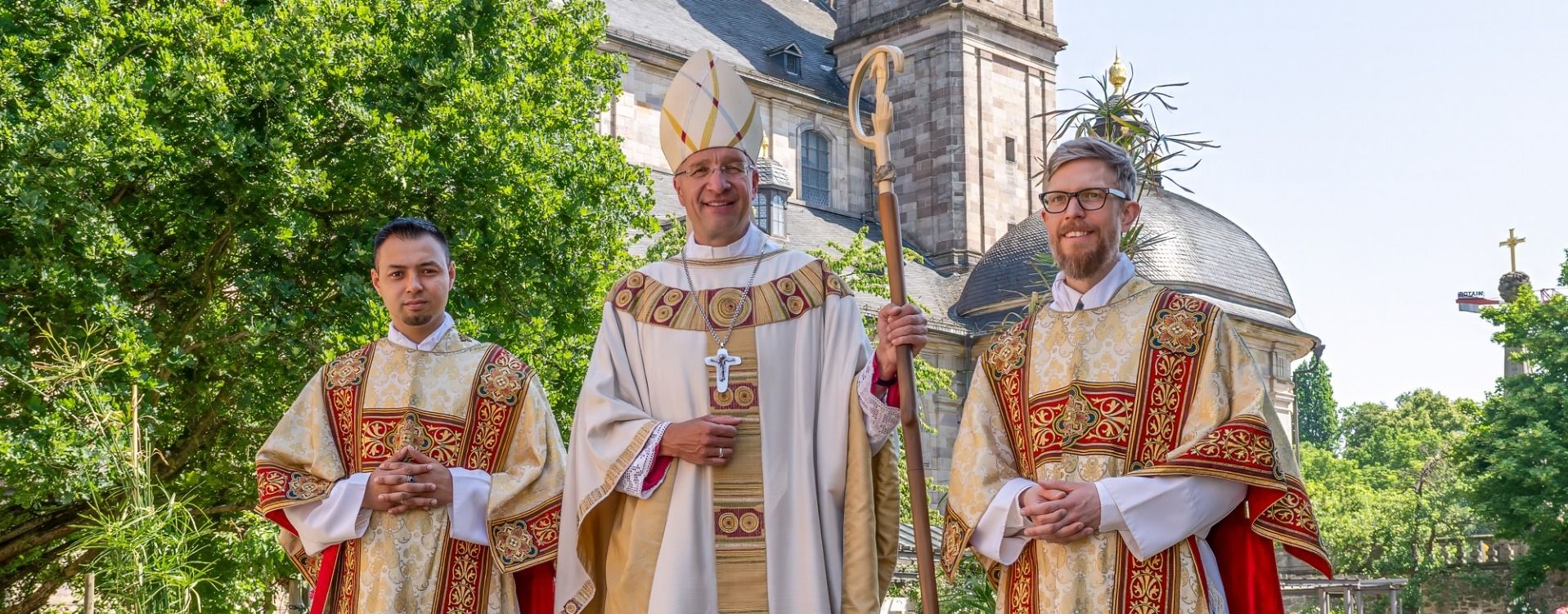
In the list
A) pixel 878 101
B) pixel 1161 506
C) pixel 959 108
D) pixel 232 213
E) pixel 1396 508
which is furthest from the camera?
pixel 1396 508

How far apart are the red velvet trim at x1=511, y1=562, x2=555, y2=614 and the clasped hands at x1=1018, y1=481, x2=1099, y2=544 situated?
1703 millimetres

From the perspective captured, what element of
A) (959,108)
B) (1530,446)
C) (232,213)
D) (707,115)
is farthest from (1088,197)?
(959,108)

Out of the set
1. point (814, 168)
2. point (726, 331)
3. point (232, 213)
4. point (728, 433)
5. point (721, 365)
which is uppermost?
point (814, 168)

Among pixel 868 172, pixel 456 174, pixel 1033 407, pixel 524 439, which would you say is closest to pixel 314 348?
pixel 456 174

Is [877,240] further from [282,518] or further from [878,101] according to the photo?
[878,101]

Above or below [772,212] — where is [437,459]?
below

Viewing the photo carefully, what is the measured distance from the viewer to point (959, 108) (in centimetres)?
4194

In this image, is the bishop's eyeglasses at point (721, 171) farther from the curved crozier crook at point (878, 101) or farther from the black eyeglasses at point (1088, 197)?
the black eyeglasses at point (1088, 197)

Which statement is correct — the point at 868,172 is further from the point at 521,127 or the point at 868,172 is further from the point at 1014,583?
the point at 1014,583

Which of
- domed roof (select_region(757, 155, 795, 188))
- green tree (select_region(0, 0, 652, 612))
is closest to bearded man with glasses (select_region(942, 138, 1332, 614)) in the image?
green tree (select_region(0, 0, 652, 612))

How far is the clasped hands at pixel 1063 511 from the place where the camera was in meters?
4.48

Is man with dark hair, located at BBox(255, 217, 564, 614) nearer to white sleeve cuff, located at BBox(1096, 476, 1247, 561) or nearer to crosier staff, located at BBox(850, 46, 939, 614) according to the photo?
crosier staff, located at BBox(850, 46, 939, 614)

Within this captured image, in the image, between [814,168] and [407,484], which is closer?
[407,484]

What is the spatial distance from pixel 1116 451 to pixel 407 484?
2112 millimetres
